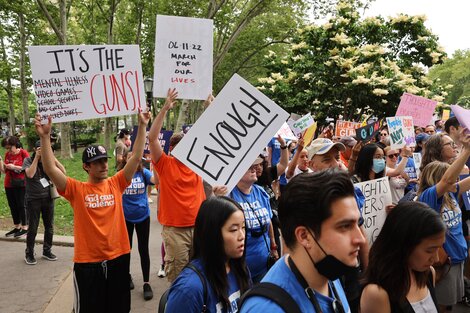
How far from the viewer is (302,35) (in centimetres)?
1730

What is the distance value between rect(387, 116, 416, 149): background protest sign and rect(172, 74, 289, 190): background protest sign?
3.16 meters

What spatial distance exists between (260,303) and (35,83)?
3066mm

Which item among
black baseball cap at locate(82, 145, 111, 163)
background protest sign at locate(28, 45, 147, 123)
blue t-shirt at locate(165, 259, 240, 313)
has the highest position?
background protest sign at locate(28, 45, 147, 123)

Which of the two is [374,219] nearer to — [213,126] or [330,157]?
[330,157]

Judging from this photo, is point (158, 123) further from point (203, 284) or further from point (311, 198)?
point (311, 198)

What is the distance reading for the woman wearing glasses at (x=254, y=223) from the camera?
3.38m

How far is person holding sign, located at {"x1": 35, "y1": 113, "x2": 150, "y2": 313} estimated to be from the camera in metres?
3.54

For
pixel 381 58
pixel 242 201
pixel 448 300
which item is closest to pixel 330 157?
pixel 242 201

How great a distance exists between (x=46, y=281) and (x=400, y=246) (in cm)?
488

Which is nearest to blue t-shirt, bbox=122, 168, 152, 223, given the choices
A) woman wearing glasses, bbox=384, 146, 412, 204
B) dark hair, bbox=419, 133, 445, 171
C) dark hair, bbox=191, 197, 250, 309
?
dark hair, bbox=191, 197, 250, 309

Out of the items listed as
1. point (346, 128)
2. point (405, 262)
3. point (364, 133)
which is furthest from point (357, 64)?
point (405, 262)

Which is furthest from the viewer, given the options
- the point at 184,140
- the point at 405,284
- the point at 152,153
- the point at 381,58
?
the point at 381,58

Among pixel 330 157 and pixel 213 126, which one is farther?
pixel 330 157

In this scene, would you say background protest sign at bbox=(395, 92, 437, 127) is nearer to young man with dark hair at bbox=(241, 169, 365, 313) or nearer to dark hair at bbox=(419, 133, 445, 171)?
dark hair at bbox=(419, 133, 445, 171)
